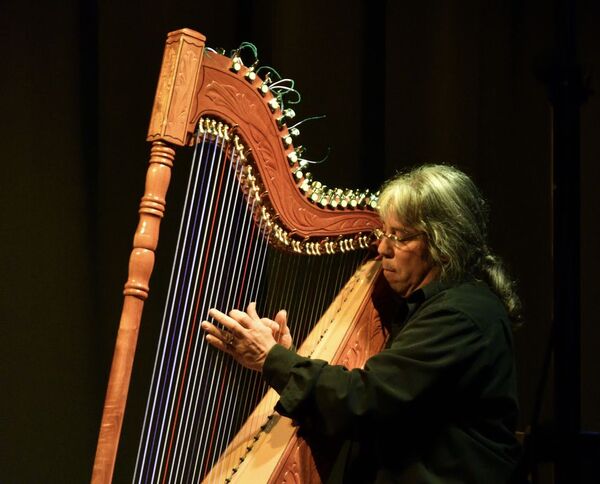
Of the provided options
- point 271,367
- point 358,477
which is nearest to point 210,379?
point 271,367

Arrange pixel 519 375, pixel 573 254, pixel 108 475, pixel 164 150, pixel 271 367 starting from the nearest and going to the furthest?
pixel 573 254 < pixel 108 475 < pixel 164 150 < pixel 271 367 < pixel 519 375

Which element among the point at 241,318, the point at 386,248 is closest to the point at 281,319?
the point at 241,318

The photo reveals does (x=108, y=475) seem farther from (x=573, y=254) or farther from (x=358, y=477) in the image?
(x=573, y=254)

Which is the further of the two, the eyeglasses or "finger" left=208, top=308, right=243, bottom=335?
the eyeglasses

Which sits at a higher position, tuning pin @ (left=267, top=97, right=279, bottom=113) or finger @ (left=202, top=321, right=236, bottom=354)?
tuning pin @ (left=267, top=97, right=279, bottom=113)

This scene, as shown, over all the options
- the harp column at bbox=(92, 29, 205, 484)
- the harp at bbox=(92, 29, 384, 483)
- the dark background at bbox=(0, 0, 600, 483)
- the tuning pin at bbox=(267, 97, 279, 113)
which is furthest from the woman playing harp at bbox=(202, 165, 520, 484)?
the dark background at bbox=(0, 0, 600, 483)

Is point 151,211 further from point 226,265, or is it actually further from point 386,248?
point 386,248

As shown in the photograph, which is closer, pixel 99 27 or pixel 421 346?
pixel 421 346

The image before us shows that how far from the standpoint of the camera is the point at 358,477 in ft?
6.38

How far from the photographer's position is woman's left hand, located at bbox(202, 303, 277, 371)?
1885mm

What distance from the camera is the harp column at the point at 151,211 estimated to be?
145cm

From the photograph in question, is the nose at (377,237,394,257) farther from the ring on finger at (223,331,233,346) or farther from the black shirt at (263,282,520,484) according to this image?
the ring on finger at (223,331,233,346)

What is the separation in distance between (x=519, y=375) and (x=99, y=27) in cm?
195

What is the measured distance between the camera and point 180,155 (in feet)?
9.60
